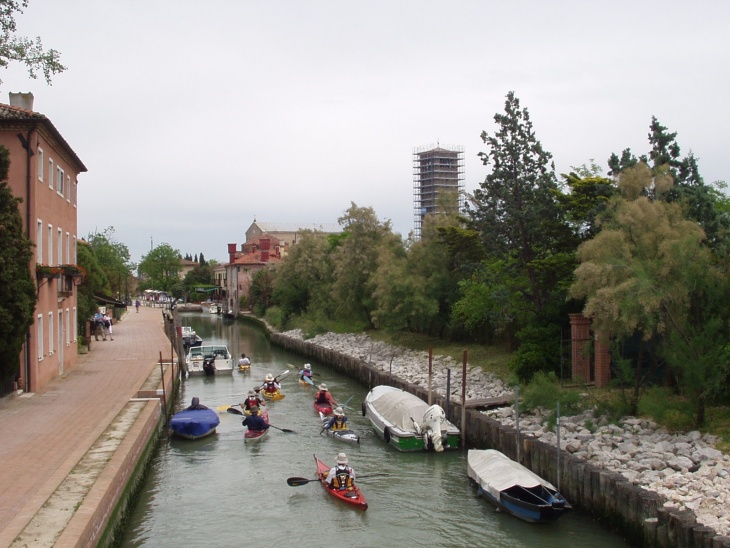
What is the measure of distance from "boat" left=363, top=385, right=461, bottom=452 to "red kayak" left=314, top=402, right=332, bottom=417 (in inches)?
137

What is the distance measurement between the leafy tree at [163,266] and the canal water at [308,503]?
139174mm

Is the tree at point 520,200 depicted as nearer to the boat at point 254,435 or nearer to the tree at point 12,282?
the boat at point 254,435

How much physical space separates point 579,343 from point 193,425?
14.9 m

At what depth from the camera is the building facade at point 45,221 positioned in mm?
27969

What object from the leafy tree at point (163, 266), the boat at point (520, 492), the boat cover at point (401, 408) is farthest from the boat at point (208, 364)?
the leafy tree at point (163, 266)

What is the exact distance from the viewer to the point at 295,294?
252ft

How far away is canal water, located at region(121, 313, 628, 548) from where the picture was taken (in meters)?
17.4

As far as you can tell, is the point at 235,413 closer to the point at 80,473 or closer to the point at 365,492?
the point at 365,492

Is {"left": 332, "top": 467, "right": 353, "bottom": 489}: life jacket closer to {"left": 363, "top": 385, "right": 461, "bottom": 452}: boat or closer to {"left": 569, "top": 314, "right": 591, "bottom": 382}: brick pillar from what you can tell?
{"left": 363, "top": 385, "right": 461, "bottom": 452}: boat

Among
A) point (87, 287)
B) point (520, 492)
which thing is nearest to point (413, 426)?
point (520, 492)

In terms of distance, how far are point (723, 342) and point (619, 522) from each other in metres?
6.02

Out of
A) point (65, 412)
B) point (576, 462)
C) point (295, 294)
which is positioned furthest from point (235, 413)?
point (295, 294)

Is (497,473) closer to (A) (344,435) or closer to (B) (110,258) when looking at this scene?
(A) (344,435)

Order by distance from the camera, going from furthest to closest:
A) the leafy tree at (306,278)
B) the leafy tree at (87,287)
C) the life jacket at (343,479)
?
the leafy tree at (306,278), the leafy tree at (87,287), the life jacket at (343,479)
